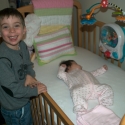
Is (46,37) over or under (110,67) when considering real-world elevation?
over

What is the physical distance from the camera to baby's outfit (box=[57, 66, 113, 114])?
1079 millimetres

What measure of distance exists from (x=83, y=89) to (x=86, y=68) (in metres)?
0.36

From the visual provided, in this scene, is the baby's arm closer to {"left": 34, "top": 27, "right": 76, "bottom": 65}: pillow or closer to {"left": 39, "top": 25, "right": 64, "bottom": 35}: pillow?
{"left": 34, "top": 27, "right": 76, "bottom": 65}: pillow

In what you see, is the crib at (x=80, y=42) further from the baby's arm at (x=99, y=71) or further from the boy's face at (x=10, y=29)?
the boy's face at (x=10, y=29)

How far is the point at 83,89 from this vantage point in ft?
3.79

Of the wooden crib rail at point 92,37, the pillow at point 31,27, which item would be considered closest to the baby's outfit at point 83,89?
the pillow at point 31,27

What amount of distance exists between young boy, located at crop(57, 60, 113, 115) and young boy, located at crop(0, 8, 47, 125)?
20 cm

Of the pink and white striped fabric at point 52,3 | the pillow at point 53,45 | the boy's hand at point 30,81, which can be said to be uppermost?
the pink and white striped fabric at point 52,3

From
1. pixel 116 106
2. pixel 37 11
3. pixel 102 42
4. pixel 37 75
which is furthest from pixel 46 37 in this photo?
pixel 116 106

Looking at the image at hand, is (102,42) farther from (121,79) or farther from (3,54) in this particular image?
(3,54)

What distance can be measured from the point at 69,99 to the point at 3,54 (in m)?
0.47

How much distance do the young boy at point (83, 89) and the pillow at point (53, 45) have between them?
0.23m

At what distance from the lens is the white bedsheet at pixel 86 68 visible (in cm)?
111

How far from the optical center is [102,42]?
5.08 feet
